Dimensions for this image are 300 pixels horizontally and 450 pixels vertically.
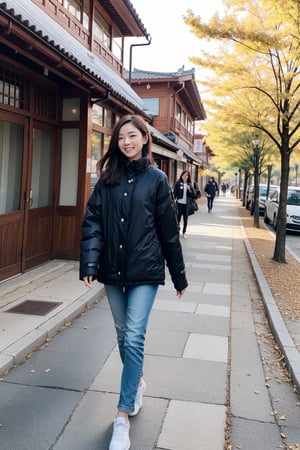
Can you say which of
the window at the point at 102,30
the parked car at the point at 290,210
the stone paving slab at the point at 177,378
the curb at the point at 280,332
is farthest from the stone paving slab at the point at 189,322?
the parked car at the point at 290,210

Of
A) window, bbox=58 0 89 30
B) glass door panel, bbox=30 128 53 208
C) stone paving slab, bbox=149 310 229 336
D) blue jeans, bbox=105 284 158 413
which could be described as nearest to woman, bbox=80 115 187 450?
blue jeans, bbox=105 284 158 413

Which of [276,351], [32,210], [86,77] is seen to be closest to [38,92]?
[86,77]

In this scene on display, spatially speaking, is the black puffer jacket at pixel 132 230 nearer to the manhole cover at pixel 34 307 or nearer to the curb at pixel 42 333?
the curb at pixel 42 333

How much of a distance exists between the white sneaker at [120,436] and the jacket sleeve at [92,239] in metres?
0.91

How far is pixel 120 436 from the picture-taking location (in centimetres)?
262

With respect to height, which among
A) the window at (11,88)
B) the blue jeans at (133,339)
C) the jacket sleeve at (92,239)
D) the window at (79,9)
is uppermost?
the window at (79,9)

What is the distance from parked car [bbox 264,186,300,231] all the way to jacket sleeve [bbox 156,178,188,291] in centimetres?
1403

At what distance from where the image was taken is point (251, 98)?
12727 mm

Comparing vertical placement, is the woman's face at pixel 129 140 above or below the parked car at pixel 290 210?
above

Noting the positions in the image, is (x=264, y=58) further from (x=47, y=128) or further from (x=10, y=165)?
(x=10, y=165)

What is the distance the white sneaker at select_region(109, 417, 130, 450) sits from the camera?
2580 millimetres

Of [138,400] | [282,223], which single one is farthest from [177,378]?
[282,223]

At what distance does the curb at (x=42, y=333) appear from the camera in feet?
12.4

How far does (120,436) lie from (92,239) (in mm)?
1214
